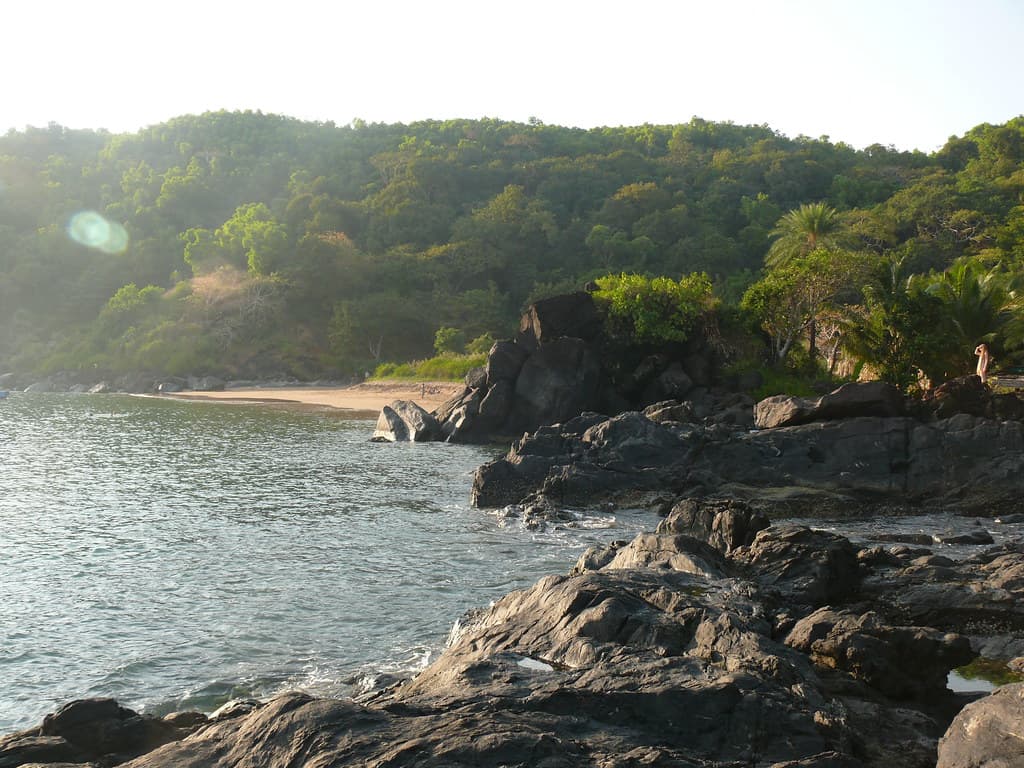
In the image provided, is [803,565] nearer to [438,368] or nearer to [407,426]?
[407,426]

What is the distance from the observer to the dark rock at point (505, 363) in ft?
140

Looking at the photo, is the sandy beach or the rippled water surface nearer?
the rippled water surface

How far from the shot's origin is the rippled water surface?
1218cm

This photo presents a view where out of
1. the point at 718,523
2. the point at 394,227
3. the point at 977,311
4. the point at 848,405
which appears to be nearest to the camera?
the point at 718,523

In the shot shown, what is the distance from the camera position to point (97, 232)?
4343 inches

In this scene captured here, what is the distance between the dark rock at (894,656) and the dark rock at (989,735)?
2.60 meters

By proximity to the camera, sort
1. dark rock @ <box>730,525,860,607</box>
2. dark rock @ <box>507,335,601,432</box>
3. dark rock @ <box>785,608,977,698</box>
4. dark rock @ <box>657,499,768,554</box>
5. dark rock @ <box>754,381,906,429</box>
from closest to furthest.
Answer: dark rock @ <box>785,608,977,698</box>, dark rock @ <box>730,525,860,607</box>, dark rock @ <box>657,499,768,554</box>, dark rock @ <box>754,381,906,429</box>, dark rock @ <box>507,335,601,432</box>

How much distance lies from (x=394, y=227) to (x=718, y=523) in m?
83.6

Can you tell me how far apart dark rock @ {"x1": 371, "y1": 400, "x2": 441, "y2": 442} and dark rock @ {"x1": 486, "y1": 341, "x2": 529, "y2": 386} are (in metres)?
3.82

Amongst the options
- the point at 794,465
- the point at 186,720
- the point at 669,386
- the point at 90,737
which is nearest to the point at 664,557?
the point at 186,720

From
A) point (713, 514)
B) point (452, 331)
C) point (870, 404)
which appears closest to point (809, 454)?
point (870, 404)

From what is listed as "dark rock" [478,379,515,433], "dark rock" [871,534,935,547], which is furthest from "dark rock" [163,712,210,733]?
"dark rock" [478,379,515,433]

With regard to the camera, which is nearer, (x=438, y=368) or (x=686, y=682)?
(x=686, y=682)

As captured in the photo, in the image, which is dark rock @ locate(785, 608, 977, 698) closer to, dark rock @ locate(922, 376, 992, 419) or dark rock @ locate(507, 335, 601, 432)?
dark rock @ locate(922, 376, 992, 419)
